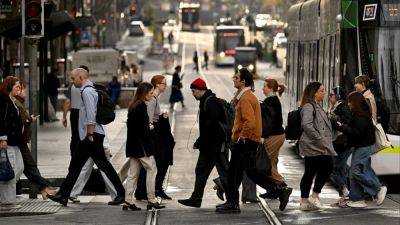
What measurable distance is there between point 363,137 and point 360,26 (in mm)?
3355

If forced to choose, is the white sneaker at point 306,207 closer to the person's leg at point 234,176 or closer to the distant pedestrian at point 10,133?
the person's leg at point 234,176

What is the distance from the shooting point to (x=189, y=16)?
513ft

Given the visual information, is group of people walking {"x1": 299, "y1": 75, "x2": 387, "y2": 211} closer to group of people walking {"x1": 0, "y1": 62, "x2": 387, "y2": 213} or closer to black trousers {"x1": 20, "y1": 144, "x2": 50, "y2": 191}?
group of people walking {"x1": 0, "y1": 62, "x2": 387, "y2": 213}

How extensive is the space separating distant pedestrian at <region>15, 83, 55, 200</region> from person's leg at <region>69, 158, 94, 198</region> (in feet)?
1.09

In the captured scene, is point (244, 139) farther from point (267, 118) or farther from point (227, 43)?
point (227, 43)

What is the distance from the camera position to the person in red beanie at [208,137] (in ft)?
58.5

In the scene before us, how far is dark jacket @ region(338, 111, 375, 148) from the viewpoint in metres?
18.4

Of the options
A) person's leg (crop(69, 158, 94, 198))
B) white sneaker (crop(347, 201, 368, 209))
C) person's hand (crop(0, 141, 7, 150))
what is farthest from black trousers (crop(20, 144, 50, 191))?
white sneaker (crop(347, 201, 368, 209))

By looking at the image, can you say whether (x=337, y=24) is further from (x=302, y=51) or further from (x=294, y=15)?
(x=294, y=15)

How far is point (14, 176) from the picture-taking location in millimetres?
17656

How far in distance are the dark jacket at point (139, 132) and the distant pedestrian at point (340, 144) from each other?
101 inches

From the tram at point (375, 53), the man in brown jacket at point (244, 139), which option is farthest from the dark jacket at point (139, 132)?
the tram at point (375, 53)

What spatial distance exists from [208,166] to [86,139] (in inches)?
64.3

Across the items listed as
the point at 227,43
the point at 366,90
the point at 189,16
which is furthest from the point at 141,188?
the point at 189,16
